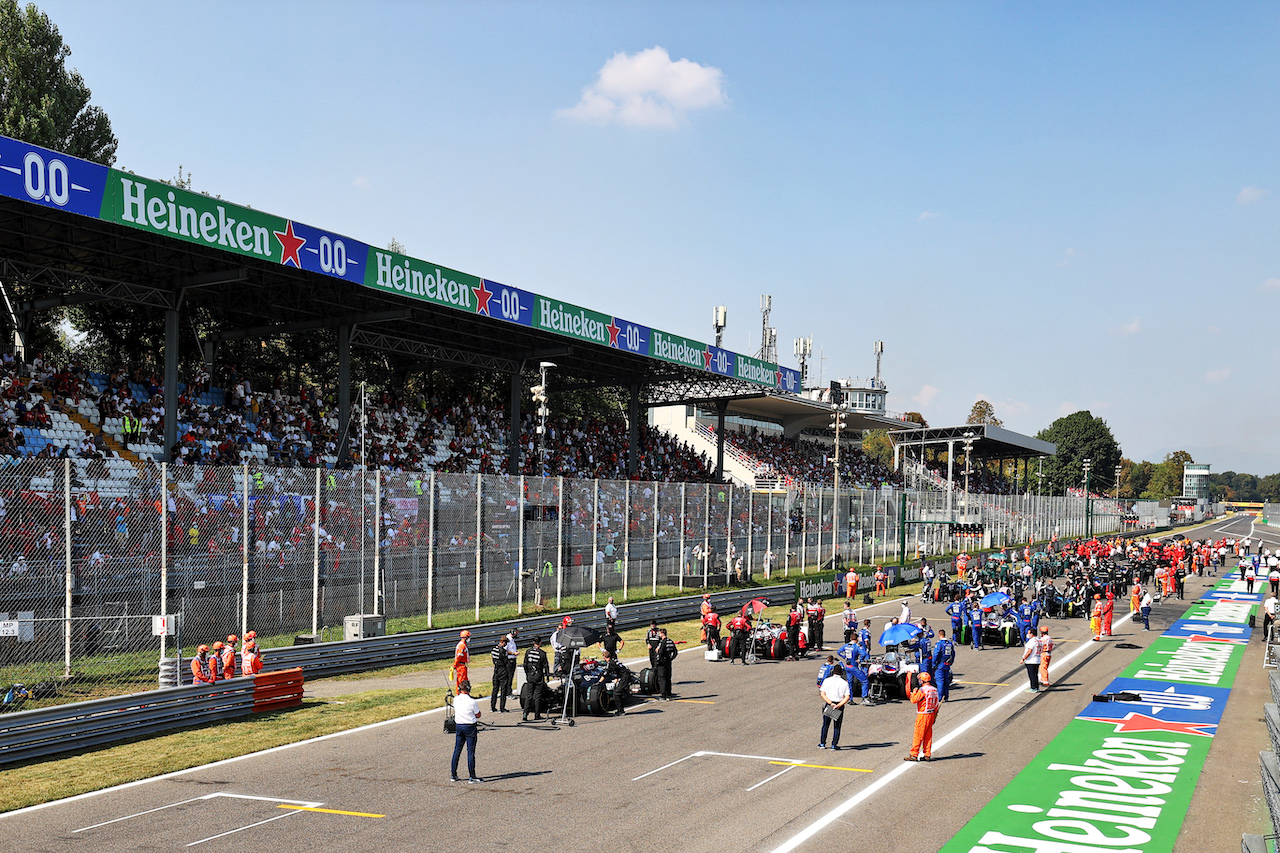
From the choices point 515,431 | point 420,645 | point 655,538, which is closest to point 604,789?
point 420,645

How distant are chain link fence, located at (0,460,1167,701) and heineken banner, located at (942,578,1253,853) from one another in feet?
48.0

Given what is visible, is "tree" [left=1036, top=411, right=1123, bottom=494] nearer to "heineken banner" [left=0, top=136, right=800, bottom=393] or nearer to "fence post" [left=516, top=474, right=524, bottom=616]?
"heineken banner" [left=0, top=136, right=800, bottom=393]

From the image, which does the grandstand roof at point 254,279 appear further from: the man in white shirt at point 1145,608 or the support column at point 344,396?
the man in white shirt at point 1145,608

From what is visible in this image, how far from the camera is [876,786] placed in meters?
13.1

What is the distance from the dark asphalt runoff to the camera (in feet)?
35.5

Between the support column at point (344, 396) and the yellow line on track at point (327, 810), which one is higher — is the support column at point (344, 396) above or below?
above

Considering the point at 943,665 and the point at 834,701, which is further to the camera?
the point at 943,665

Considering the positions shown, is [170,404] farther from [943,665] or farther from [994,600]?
[994,600]

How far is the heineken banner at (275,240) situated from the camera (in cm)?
2102

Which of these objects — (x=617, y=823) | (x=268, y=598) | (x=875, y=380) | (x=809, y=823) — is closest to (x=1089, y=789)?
(x=809, y=823)

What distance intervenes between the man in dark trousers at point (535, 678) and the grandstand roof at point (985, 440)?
62488mm

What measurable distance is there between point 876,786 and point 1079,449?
518ft

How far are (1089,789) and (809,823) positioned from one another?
15.1 feet

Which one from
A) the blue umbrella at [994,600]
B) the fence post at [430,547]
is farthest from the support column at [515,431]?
the blue umbrella at [994,600]
